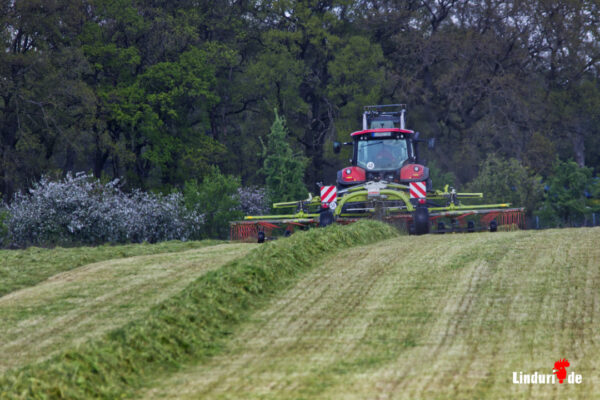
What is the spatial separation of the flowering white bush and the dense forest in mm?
6589

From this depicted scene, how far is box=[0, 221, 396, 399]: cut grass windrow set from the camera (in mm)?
6445

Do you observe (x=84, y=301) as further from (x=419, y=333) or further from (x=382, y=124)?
(x=382, y=124)

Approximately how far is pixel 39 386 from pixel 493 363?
3687mm

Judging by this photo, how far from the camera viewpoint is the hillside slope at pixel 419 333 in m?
6.45

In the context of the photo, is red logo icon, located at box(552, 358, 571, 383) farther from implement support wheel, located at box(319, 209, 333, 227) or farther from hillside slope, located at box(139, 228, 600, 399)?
implement support wheel, located at box(319, 209, 333, 227)

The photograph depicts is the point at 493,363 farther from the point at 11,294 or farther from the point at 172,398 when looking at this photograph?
the point at 11,294

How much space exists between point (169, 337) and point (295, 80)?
108 ft

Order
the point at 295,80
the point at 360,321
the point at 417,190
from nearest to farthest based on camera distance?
the point at 360,321
the point at 417,190
the point at 295,80

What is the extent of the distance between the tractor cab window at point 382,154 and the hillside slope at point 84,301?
8639 mm

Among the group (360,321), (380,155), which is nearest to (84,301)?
→ (360,321)

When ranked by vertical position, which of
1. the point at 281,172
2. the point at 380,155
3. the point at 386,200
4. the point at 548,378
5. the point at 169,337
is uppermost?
the point at 380,155

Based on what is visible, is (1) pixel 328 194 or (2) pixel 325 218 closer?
(2) pixel 325 218

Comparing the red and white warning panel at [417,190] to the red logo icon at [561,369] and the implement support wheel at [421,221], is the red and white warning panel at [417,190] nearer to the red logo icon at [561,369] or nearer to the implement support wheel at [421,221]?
the implement support wheel at [421,221]

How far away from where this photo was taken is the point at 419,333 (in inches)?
316
